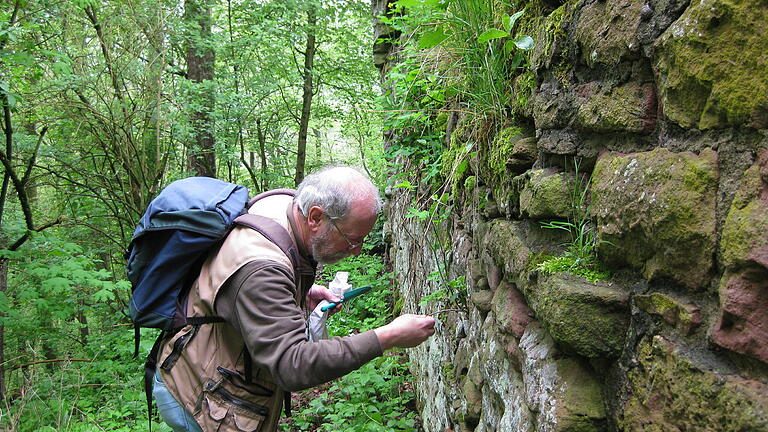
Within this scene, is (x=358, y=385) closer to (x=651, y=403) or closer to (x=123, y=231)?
(x=651, y=403)

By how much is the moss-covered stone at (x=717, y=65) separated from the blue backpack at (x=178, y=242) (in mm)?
1498

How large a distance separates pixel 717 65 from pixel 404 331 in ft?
4.97

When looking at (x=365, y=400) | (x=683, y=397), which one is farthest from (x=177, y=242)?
(x=365, y=400)

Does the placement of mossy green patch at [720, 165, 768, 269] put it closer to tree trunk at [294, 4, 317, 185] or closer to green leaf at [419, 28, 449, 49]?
green leaf at [419, 28, 449, 49]

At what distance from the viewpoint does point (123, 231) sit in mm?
7453

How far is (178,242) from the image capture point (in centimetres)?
206

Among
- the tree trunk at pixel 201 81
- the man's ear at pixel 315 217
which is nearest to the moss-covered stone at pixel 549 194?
the man's ear at pixel 315 217

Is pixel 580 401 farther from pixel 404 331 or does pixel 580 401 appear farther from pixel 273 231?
pixel 273 231

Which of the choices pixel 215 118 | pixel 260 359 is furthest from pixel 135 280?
pixel 215 118

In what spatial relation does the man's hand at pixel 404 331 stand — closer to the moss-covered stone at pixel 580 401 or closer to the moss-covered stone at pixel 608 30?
the moss-covered stone at pixel 580 401

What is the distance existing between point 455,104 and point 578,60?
1.39 m

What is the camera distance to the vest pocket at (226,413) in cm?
209

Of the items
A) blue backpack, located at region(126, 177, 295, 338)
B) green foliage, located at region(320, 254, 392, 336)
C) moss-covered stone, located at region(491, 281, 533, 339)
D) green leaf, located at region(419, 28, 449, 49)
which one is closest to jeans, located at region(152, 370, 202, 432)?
blue backpack, located at region(126, 177, 295, 338)

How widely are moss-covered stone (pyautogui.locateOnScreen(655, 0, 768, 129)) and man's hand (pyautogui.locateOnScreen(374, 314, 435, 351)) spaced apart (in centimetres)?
134
